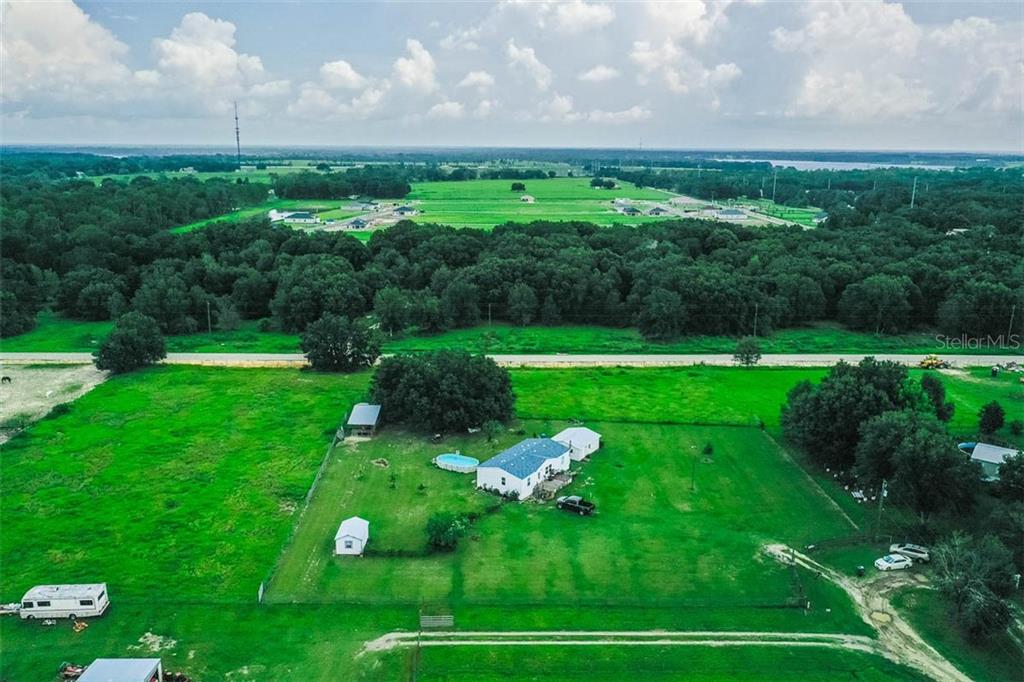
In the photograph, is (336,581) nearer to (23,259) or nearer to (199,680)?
(199,680)

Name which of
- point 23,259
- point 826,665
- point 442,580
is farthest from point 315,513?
point 23,259

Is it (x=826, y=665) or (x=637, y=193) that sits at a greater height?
(x=637, y=193)

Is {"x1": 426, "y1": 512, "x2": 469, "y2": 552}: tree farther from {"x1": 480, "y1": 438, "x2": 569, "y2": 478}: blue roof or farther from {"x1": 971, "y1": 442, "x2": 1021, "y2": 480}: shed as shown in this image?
{"x1": 971, "y1": 442, "x2": 1021, "y2": 480}: shed

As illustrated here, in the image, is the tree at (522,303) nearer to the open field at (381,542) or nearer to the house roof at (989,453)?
the open field at (381,542)

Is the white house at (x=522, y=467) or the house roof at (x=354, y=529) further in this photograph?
the white house at (x=522, y=467)

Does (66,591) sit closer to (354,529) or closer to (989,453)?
(354,529)

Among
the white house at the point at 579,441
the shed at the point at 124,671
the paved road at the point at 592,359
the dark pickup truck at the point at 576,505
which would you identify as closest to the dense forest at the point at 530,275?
the paved road at the point at 592,359
